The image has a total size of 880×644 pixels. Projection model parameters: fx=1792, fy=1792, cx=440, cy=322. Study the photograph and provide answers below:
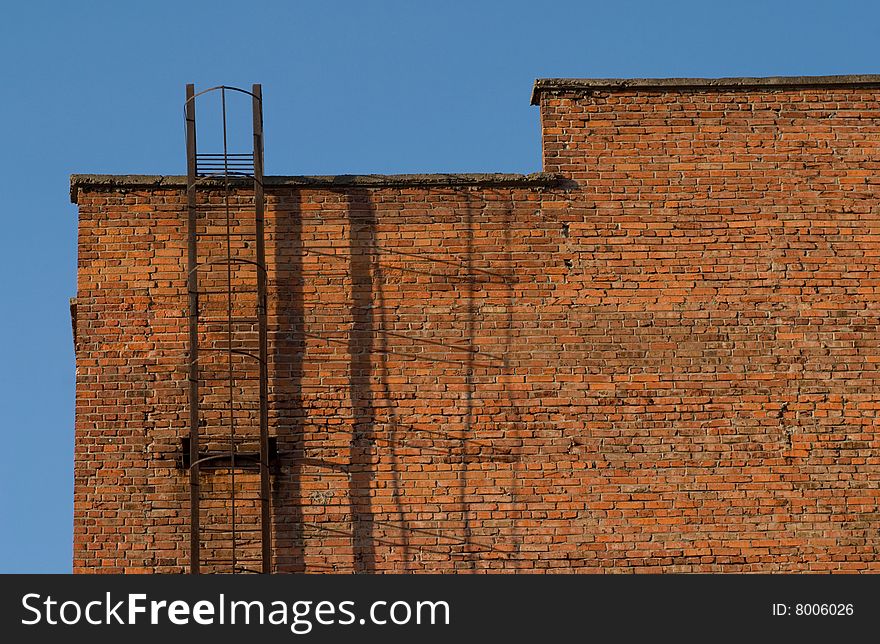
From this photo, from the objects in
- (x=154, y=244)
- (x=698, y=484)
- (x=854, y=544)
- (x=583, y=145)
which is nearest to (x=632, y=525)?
(x=698, y=484)

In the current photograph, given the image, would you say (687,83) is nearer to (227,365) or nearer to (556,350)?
(556,350)

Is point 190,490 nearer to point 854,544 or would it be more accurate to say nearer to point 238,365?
point 238,365

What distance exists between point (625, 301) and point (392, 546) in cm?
318

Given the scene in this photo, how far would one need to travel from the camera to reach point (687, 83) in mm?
17344

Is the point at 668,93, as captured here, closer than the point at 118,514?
No

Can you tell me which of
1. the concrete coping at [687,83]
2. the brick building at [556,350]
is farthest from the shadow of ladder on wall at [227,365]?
the concrete coping at [687,83]

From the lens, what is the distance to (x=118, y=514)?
1627 cm

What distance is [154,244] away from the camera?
1688 cm

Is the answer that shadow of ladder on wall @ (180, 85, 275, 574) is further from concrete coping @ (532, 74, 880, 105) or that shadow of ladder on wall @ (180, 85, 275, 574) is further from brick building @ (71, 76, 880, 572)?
concrete coping @ (532, 74, 880, 105)

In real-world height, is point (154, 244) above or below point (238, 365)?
above

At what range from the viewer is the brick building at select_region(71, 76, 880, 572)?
16359mm

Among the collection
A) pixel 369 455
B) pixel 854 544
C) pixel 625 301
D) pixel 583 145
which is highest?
pixel 583 145

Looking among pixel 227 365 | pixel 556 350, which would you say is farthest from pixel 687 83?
pixel 227 365

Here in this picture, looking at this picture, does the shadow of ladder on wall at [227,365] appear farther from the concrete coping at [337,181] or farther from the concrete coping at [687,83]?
Answer: the concrete coping at [687,83]
